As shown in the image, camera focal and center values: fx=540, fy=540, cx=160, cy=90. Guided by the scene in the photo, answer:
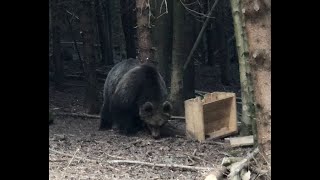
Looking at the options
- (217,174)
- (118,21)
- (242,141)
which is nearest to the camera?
(217,174)

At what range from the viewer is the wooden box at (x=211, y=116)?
10.3m

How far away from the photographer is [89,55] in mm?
13859

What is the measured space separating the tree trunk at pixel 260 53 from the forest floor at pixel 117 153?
1.70 meters

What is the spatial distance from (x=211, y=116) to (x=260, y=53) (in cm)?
521

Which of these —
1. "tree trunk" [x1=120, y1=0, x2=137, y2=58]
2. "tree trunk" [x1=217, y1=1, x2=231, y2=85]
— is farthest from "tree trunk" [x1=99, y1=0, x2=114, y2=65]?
"tree trunk" [x1=217, y1=1, x2=231, y2=85]

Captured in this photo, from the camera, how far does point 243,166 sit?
6.50 metres

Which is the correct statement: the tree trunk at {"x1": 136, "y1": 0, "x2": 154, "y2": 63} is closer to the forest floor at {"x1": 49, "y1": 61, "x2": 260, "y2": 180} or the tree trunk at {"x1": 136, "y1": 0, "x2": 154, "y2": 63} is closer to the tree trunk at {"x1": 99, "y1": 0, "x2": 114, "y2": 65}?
the forest floor at {"x1": 49, "y1": 61, "x2": 260, "y2": 180}

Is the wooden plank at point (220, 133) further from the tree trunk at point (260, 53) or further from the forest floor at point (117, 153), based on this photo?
the tree trunk at point (260, 53)

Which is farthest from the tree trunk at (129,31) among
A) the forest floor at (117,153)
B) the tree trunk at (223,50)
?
the forest floor at (117,153)

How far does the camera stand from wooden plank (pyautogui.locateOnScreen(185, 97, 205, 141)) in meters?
10.2

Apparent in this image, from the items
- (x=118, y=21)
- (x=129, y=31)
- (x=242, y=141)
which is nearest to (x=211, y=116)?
(x=242, y=141)

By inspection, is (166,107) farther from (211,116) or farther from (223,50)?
(223,50)

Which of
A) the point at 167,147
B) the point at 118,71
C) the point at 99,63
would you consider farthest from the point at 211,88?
the point at 167,147
